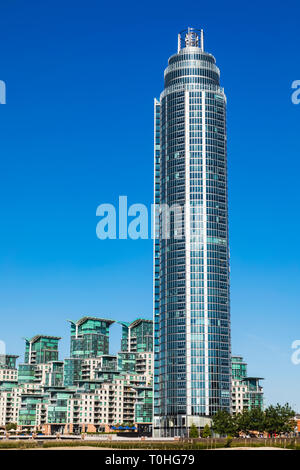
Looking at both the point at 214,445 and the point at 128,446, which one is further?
the point at 214,445

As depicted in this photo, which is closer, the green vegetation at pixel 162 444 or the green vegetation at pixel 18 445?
the green vegetation at pixel 162 444

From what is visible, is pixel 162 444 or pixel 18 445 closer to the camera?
pixel 162 444

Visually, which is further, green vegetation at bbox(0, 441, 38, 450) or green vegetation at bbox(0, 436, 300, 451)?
green vegetation at bbox(0, 441, 38, 450)

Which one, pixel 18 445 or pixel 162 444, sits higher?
pixel 162 444

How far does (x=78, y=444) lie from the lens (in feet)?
598
